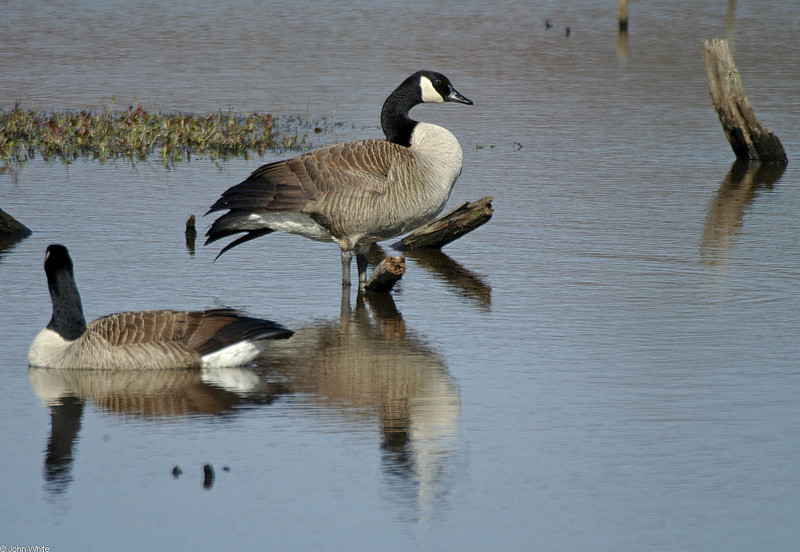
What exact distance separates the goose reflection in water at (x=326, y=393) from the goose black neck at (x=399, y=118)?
2548 mm

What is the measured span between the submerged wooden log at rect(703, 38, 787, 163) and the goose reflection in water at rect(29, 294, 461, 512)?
875 centimetres

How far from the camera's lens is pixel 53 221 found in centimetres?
1308

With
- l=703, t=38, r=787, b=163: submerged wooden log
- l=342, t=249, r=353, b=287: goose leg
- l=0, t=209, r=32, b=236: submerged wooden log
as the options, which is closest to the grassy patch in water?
l=0, t=209, r=32, b=236: submerged wooden log

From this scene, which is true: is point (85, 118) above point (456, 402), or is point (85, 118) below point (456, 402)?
above

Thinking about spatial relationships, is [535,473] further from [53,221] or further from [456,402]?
[53,221]

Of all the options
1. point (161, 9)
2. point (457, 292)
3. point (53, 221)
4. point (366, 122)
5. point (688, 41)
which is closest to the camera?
point (457, 292)

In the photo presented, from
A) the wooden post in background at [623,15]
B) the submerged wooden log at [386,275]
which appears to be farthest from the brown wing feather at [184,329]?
the wooden post in background at [623,15]

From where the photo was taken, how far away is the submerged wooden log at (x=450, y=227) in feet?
39.4

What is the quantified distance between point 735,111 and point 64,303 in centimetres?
1097

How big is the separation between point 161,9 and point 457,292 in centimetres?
2888

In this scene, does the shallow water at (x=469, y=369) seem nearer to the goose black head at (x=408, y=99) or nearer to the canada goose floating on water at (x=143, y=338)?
the canada goose floating on water at (x=143, y=338)

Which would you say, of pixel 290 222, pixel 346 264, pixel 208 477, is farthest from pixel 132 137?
pixel 208 477

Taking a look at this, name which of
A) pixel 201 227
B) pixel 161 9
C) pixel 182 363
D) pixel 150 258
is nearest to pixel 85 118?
pixel 201 227

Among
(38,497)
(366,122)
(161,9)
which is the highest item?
(161,9)
